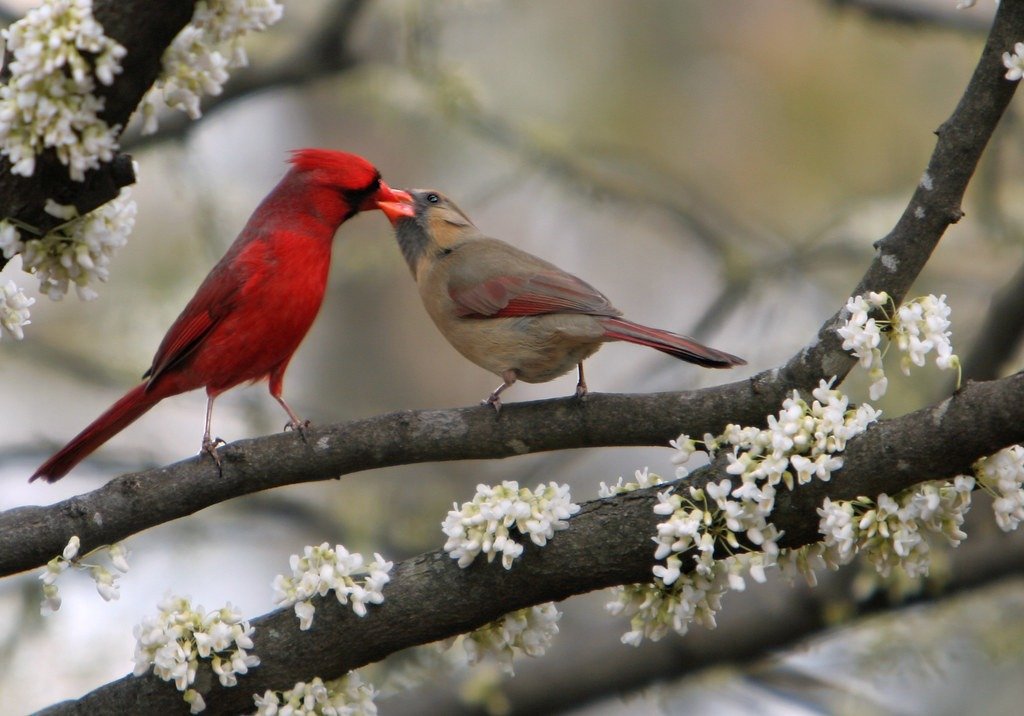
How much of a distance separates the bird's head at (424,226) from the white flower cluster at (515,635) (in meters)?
2.15

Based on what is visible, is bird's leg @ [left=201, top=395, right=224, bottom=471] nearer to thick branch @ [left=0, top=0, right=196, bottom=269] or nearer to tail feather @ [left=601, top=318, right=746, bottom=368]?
thick branch @ [left=0, top=0, right=196, bottom=269]

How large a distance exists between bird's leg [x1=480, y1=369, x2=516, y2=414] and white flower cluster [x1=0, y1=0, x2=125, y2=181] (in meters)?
1.14

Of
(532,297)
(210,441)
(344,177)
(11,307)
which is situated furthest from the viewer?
(344,177)

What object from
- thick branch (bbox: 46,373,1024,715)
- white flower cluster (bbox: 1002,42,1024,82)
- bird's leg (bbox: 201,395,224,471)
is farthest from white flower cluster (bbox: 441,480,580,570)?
white flower cluster (bbox: 1002,42,1024,82)

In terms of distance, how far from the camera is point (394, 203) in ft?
16.3

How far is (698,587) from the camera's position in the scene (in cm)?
274

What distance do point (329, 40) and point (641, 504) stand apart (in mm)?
3502

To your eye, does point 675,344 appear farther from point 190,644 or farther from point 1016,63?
point 190,644

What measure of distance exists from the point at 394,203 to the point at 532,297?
1.06 m

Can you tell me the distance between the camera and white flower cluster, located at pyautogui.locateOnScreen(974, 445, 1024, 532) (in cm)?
250

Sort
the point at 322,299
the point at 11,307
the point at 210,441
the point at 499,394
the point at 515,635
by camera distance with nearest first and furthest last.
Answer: the point at 11,307
the point at 515,635
the point at 499,394
the point at 210,441
the point at 322,299

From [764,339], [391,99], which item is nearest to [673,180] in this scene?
[764,339]

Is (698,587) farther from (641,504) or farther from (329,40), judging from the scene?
(329,40)

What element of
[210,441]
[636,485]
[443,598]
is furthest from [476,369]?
[443,598]
